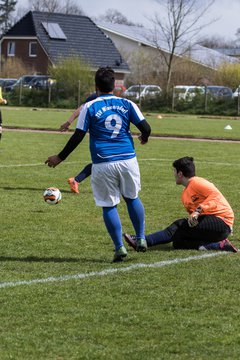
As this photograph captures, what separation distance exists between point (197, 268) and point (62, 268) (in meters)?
1.26

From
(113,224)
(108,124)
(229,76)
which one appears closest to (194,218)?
(113,224)

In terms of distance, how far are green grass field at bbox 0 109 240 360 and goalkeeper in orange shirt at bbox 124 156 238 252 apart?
179mm

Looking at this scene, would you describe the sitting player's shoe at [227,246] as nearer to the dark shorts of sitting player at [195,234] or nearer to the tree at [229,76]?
the dark shorts of sitting player at [195,234]

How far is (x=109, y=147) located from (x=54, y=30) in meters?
77.5

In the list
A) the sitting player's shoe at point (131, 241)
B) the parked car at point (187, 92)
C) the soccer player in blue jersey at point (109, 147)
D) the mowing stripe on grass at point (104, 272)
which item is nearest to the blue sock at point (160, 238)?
the sitting player's shoe at point (131, 241)

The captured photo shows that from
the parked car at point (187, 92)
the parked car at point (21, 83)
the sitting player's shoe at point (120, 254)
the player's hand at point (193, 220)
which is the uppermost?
the player's hand at point (193, 220)

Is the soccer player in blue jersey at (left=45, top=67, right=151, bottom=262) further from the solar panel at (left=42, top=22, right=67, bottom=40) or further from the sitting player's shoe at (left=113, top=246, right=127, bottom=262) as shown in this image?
the solar panel at (left=42, top=22, right=67, bottom=40)

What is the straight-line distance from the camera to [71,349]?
18.1 feet

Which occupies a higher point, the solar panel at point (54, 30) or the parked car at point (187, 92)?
the solar panel at point (54, 30)

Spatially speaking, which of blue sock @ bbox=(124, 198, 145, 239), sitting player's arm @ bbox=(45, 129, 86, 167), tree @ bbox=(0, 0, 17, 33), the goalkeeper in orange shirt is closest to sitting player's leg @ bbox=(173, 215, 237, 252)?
the goalkeeper in orange shirt

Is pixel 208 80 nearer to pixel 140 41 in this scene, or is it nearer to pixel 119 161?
pixel 140 41

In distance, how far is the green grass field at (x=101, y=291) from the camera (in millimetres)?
5602

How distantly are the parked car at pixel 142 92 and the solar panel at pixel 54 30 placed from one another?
2839 centimetres

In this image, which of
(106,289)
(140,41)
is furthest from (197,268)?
(140,41)
